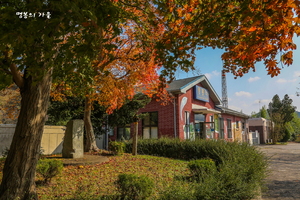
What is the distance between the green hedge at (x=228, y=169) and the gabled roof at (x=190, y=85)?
4.84 m

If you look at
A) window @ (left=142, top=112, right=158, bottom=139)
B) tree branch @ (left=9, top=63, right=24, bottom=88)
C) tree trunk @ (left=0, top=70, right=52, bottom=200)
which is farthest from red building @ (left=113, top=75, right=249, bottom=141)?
tree branch @ (left=9, top=63, right=24, bottom=88)

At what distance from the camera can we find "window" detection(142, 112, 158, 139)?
17.8 metres

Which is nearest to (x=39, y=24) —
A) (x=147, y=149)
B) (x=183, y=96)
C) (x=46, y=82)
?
(x=46, y=82)

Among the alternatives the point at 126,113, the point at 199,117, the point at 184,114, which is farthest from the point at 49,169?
the point at 199,117

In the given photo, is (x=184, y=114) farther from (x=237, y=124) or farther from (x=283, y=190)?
(x=237, y=124)

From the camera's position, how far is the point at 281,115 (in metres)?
48.8

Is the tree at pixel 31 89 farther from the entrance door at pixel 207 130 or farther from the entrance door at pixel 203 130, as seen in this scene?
the entrance door at pixel 207 130

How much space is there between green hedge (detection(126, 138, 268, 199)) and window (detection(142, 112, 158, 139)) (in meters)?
4.49

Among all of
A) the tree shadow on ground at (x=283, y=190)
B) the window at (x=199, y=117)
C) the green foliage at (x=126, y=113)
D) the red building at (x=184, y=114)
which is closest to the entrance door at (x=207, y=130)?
the red building at (x=184, y=114)

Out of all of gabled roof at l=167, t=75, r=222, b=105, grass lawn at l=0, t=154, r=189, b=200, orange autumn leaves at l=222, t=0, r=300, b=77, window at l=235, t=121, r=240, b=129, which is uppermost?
gabled roof at l=167, t=75, r=222, b=105

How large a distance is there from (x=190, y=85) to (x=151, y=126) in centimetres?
458

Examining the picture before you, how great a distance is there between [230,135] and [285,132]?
22.1 meters

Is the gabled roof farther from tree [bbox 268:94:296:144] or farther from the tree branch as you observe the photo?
tree [bbox 268:94:296:144]

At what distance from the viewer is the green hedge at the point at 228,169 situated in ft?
14.6
